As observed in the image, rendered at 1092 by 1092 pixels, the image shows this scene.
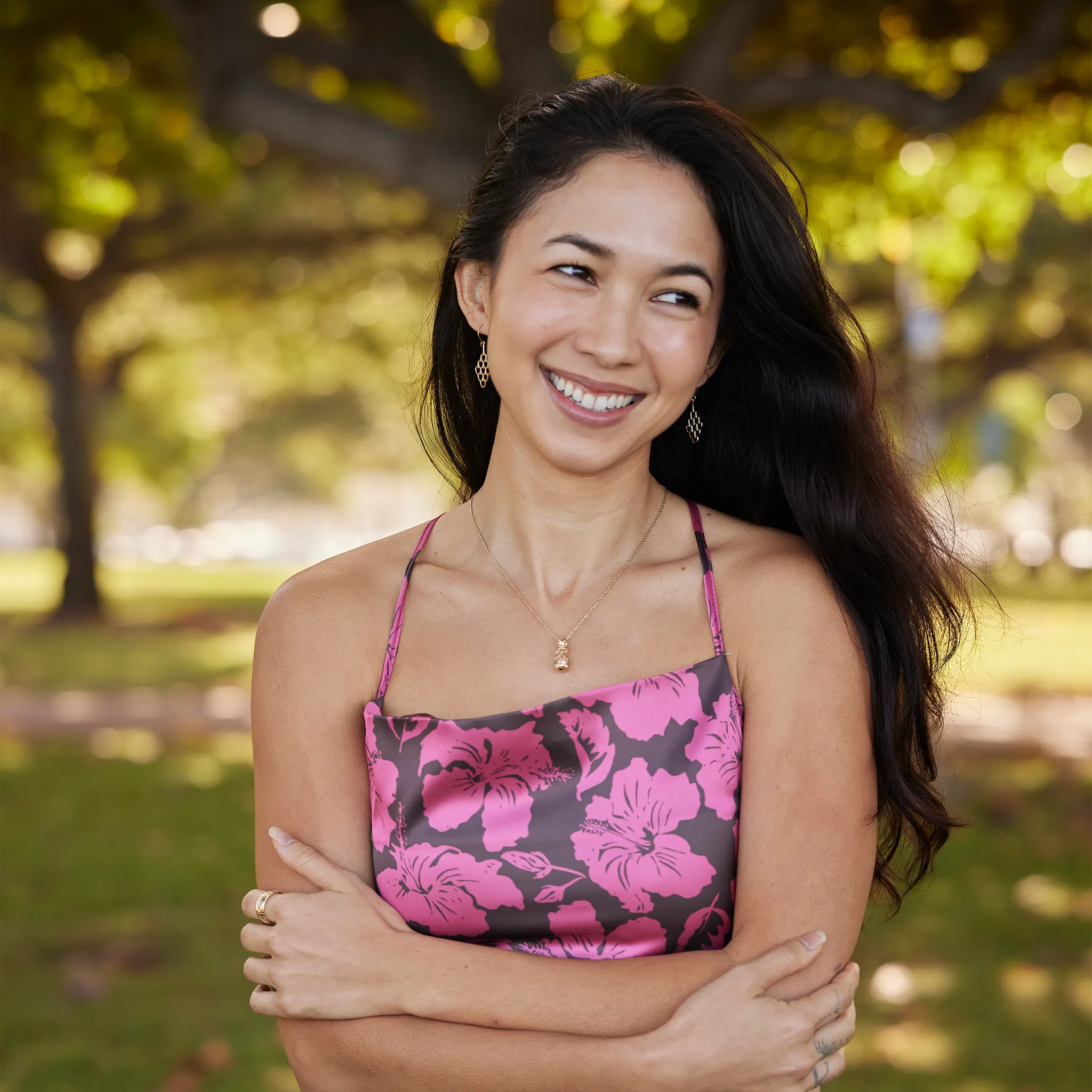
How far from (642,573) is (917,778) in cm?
64

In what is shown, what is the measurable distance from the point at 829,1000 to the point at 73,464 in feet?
60.2

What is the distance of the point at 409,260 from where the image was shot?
65.6ft

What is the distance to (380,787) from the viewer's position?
2.49 metres

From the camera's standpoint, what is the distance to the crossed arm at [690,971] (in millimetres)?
2242

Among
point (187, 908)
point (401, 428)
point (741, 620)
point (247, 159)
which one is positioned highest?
point (401, 428)

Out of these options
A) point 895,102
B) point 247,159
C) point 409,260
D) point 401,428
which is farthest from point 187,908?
point 401,428

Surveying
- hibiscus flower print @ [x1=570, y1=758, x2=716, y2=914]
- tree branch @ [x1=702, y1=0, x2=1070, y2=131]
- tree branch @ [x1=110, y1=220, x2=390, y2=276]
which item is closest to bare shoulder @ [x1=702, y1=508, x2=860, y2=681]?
hibiscus flower print @ [x1=570, y1=758, x2=716, y2=914]

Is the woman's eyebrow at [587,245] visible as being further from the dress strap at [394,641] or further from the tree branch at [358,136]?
the tree branch at [358,136]

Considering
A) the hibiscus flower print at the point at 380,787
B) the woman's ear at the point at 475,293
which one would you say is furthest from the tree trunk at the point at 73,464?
the hibiscus flower print at the point at 380,787

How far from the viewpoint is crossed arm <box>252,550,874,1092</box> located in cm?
224

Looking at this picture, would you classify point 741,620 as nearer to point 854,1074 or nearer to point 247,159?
point 854,1074

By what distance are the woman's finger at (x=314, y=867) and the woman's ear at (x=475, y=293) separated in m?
1.05

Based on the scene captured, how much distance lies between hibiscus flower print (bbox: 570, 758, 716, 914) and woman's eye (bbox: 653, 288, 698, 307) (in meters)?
0.84

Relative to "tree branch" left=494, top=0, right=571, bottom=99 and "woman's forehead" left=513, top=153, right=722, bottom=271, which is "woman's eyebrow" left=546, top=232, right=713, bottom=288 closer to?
"woman's forehead" left=513, top=153, right=722, bottom=271
